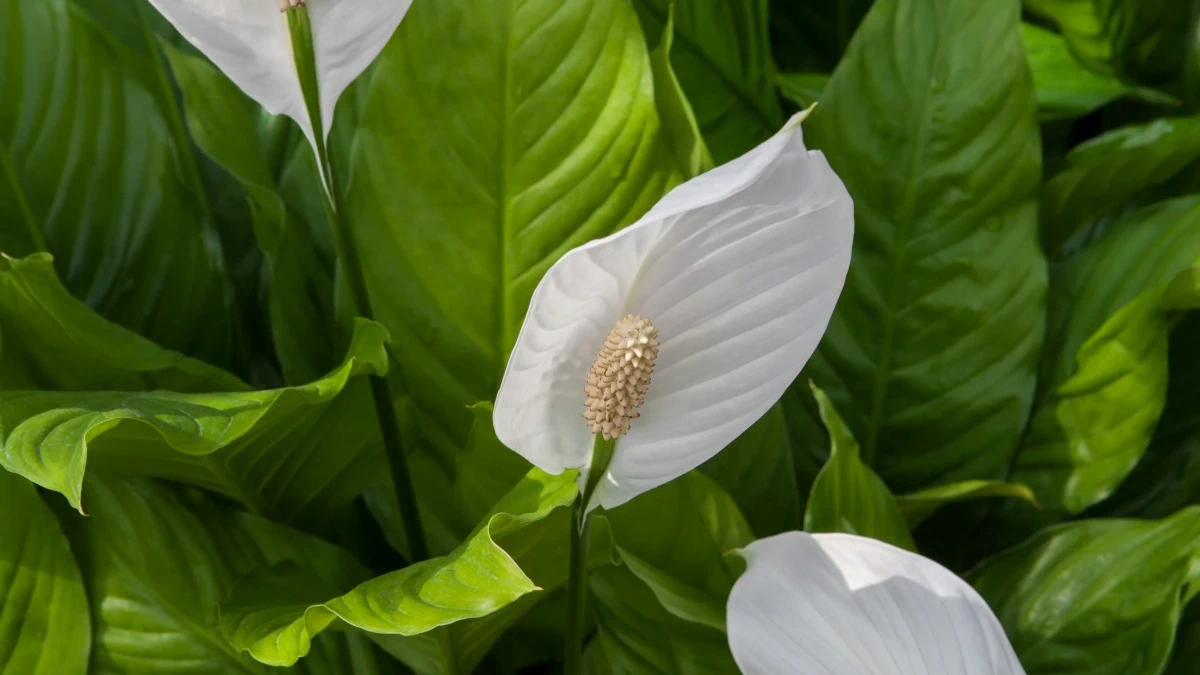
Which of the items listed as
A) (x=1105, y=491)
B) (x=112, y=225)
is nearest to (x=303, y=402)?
(x=112, y=225)

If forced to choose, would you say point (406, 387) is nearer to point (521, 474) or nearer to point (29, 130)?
point (521, 474)

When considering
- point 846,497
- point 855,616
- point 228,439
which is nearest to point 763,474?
point 846,497

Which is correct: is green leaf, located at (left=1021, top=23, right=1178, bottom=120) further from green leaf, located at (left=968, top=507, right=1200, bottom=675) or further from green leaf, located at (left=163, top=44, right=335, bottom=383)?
green leaf, located at (left=163, top=44, right=335, bottom=383)

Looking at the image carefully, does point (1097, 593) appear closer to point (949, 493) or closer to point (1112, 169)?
point (949, 493)

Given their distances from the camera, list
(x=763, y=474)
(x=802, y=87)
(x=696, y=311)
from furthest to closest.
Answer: (x=802, y=87) → (x=763, y=474) → (x=696, y=311)

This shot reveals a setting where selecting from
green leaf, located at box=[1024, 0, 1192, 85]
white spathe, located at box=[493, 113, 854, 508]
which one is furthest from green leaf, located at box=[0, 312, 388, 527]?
green leaf, located at box=[1024, 0, 1192, 85]
